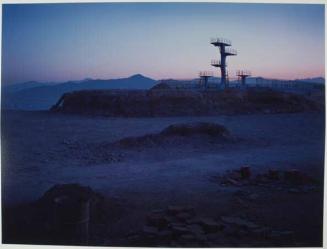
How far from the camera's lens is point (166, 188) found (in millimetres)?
7059

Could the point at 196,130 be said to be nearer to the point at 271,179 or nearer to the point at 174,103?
the point at 271,179

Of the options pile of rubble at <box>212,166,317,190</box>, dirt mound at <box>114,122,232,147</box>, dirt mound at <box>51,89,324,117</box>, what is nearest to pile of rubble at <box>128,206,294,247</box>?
pile of rubble at <box>212,166,317,190</box>

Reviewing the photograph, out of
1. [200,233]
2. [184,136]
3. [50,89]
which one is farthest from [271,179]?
[50,89]

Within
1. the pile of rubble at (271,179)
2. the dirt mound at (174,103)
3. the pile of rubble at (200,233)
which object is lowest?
the pile of rubble at (200,233)

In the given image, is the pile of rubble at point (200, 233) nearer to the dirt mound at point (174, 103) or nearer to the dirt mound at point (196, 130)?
the dirt mound at point (196, 130)

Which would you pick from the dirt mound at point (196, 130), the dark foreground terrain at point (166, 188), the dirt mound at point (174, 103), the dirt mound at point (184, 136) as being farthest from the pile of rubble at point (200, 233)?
the dirt mound at point (174, 103)

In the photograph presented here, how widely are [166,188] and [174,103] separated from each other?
11567 millimetres

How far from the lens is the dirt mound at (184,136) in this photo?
34.2 ft

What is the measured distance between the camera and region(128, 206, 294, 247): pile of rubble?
215 inches

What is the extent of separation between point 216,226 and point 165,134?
573 centimetres

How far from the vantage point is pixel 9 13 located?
23.4ft

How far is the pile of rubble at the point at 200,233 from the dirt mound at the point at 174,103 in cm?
1181

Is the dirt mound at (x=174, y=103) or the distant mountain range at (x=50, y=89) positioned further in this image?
the dirt mound at (x=174, y=103)

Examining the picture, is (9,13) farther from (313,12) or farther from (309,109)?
(309,109)
